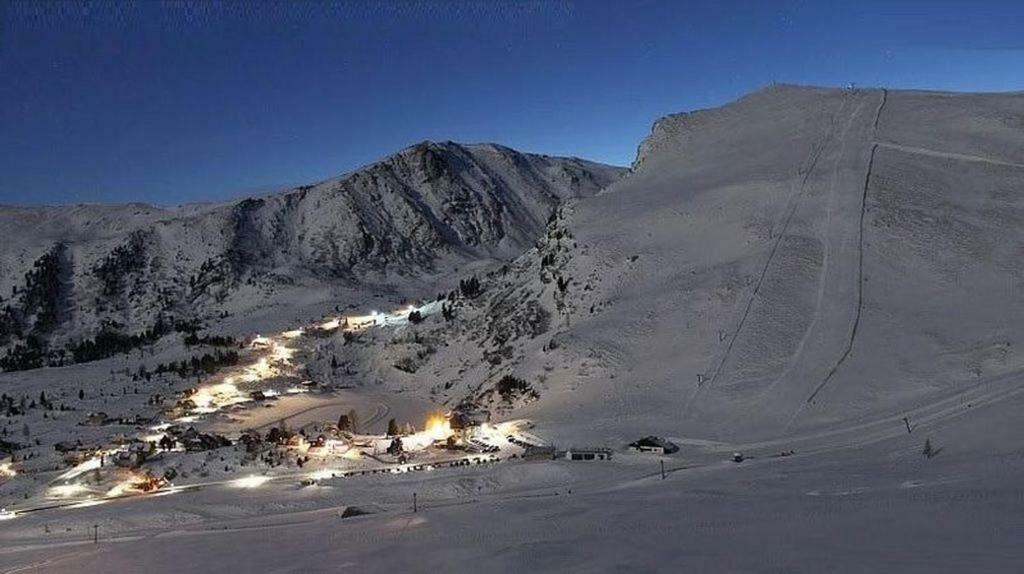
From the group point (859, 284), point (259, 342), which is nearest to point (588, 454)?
point (859, 284)

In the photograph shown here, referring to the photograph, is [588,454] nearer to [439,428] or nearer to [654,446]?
[654,446]

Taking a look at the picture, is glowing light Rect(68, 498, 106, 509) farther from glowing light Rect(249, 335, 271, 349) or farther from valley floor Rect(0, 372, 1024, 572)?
glowing light Rect(249, 335, 271, 349)

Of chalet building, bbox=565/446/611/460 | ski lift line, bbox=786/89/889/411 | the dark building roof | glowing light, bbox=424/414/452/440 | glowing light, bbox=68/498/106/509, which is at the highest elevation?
ski lift line, bbox=786/89/889/411

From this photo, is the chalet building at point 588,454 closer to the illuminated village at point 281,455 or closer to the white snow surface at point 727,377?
the white snow surface at point 727,377

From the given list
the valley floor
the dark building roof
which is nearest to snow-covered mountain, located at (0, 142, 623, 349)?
the dark building roof

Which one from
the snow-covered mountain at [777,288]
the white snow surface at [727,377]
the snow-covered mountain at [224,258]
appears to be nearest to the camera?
the white snow surface at [727,377]

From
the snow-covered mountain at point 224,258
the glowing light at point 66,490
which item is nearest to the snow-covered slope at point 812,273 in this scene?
the glowing light at point 66,490

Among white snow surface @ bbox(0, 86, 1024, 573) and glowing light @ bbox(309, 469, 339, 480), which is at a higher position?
white snow surface @ bbox(0, 86, 1024, 573)

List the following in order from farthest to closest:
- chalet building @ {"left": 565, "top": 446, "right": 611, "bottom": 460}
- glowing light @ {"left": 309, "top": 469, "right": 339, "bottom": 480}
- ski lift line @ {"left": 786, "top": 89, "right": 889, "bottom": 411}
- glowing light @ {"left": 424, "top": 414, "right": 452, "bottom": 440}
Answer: glowing light @ {"left": 424, "top": 414, "right": 452, "bottom": 440}
ski lift line @ {"left": 786, "top": 89, "right": 889, "bottom": 411}
glowing light @ {"left": 309, "top": 469, "right": 339, "bottom": 480}
chalet building @ {"left": 565, "top": 446, "right": 611, "bottom": 460}

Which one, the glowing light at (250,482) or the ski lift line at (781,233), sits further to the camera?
the ski lift line at (781,233)
